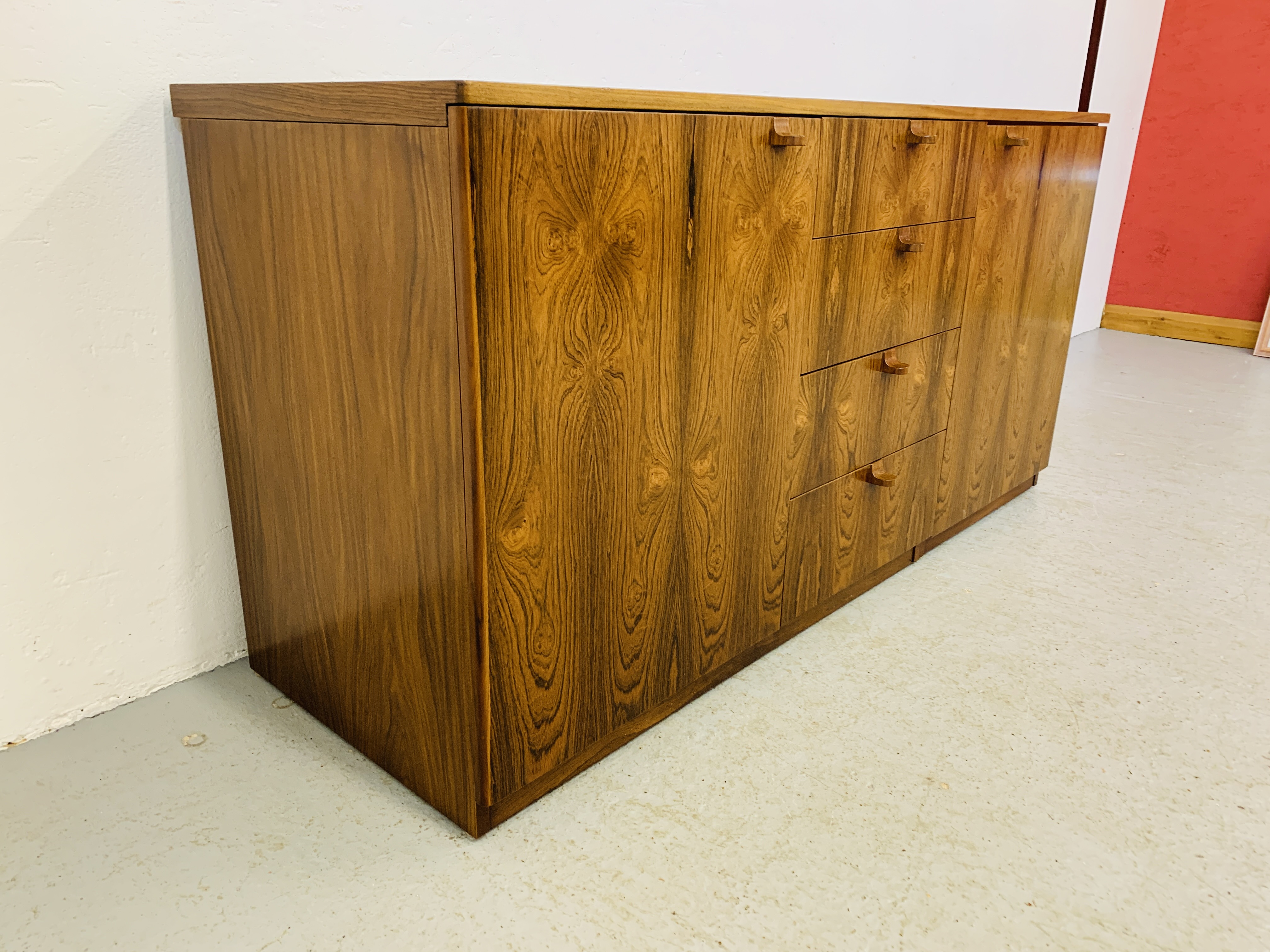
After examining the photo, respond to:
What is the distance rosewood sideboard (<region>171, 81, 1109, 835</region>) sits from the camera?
3.09 feet

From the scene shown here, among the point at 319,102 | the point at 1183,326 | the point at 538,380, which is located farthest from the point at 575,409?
the point at 1183,326

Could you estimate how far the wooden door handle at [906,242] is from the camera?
1.47 m

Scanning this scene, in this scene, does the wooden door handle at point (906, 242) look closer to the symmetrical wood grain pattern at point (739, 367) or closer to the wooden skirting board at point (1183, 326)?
the symmetrical wood grain pattern at point (739, 367)

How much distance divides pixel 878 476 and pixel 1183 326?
3144 millimetres

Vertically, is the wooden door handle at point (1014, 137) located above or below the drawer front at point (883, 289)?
above

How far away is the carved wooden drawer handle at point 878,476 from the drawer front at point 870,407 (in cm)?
2

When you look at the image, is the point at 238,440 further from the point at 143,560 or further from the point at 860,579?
the point at 860,579

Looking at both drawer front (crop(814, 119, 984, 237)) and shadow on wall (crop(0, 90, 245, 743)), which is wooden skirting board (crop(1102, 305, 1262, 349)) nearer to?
drawer front (crop(814, 119, 984, 237))

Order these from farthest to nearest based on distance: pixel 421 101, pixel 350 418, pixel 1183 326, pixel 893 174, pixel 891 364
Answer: pixel 1183 326 < pixel 891 364 < pixel 893 174 < pixel 350 418 < pixel 421 101

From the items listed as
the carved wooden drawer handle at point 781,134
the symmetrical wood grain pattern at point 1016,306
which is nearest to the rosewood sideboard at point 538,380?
the carved wooden drawer handle at point 781,134

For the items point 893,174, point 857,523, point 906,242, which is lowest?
point 857,523

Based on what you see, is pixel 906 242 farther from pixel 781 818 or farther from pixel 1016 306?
pixel 781 818

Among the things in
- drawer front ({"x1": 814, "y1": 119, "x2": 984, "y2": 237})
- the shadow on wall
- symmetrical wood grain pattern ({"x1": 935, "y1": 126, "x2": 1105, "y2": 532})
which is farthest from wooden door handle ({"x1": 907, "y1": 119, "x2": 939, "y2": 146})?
the shadow on wall

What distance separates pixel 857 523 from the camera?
5.29 ft
